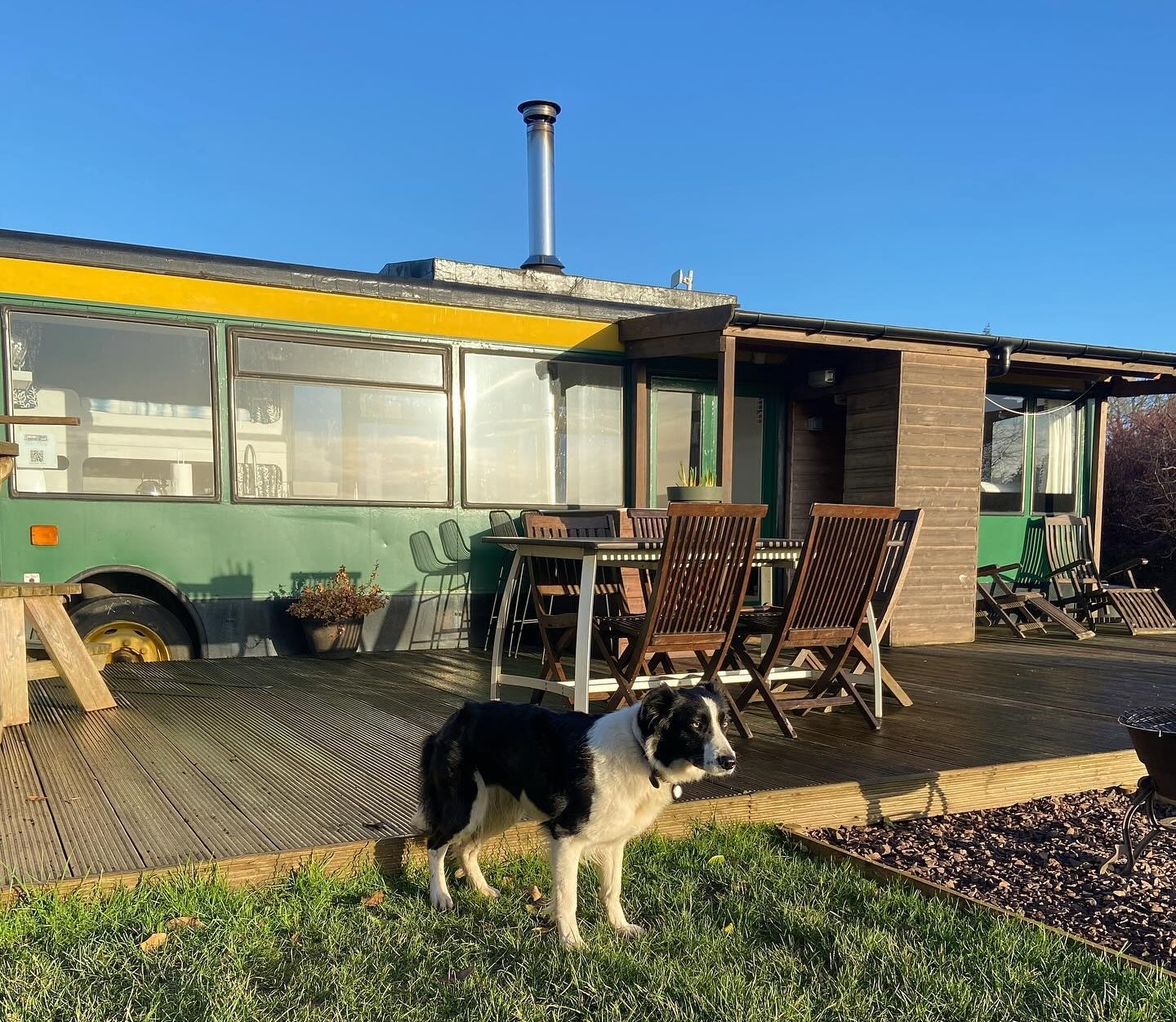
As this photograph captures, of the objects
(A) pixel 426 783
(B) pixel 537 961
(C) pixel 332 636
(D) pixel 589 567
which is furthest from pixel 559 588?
(B) pixel 537 961

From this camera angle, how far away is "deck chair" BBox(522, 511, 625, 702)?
432 cm

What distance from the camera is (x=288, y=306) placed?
6.01 meters

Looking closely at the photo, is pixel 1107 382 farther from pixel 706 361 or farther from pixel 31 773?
pixel 31 773

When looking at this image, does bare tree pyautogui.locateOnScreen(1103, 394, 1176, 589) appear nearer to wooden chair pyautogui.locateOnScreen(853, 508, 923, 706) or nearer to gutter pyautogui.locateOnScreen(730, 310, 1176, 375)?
gutter pyautogui.locateOnScreen(730, 310, 1176, 375)

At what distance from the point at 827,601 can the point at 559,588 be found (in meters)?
1.42

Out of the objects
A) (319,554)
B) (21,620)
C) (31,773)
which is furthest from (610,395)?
(31,773)

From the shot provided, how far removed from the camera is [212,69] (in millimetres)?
14820

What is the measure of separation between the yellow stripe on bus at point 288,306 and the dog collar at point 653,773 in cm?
478

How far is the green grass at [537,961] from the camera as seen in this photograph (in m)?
1.79

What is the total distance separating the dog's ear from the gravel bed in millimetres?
1045

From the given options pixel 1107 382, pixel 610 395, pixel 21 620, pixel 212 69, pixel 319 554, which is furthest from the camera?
pixel 212 69

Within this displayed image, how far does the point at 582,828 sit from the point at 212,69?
1649 cm

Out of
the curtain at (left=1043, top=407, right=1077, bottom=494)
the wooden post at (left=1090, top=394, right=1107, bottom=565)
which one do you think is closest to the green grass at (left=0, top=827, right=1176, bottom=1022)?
the wooden post at (left=1090, top=394, right=1107, bottom=565)

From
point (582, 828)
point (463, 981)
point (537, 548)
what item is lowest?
point (463, 981)
